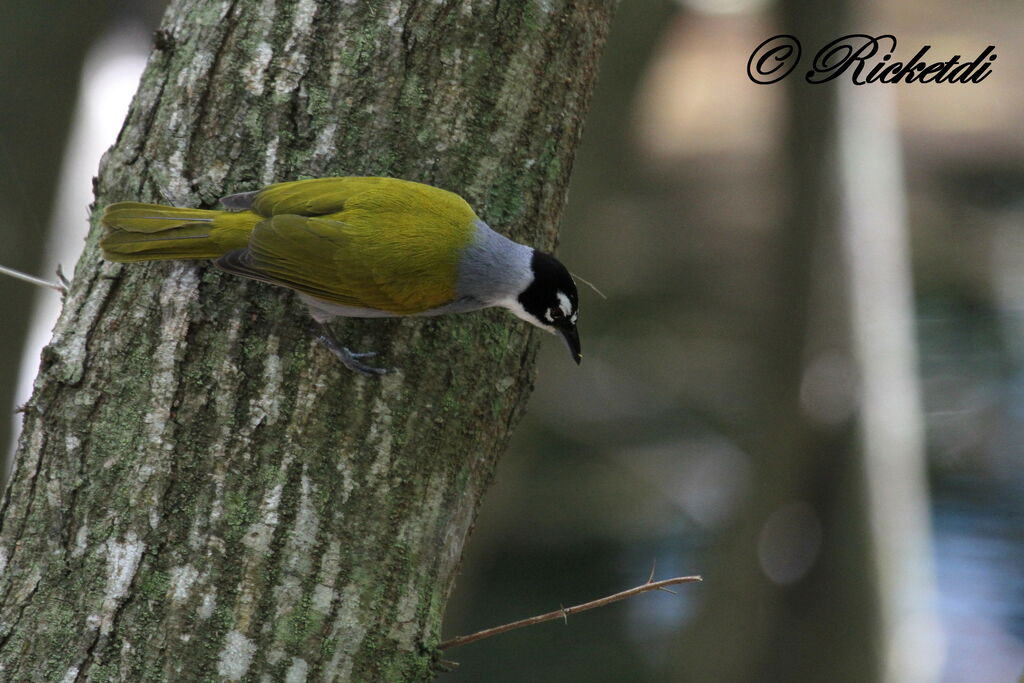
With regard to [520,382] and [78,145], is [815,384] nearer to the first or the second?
[520,382]

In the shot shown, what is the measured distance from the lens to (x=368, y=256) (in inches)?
109

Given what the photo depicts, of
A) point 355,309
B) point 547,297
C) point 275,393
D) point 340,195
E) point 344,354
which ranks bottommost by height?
point 275,393

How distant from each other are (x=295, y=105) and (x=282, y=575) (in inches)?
47.2

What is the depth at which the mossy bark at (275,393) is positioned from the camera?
2.21 m

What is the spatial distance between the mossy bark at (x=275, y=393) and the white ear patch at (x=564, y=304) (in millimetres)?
253

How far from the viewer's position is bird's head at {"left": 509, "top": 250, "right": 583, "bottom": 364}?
9.49 feet

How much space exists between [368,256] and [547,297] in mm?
568

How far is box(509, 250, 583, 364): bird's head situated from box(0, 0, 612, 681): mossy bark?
0.27 ft

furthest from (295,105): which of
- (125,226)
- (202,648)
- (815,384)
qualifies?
(815,384)

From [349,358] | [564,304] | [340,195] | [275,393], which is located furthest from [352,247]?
[564,304]

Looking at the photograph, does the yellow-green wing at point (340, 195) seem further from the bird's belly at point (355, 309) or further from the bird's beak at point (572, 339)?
the bird's beak at point (572, 339)

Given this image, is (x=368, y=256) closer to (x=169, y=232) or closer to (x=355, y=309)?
(x=355, y=309)

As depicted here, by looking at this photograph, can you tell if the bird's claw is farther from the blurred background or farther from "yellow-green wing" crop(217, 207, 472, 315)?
the blurred background

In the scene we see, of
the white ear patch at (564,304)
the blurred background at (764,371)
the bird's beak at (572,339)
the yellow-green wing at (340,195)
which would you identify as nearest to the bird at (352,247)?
the yellow-green wing at (340,195)
